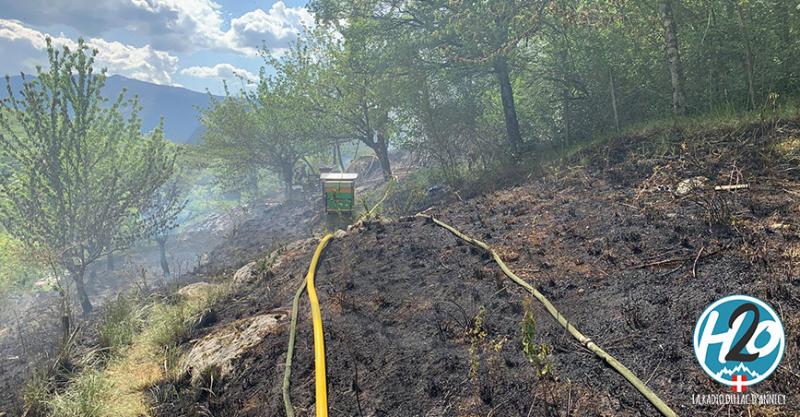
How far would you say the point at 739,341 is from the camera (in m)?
2.58

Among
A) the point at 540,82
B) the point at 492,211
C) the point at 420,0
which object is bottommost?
the point at 492,211

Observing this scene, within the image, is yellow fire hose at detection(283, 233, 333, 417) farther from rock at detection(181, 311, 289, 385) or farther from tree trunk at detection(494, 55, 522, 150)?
tree trunk at detection(494, 55, 522, 150)

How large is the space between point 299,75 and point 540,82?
14050 mm

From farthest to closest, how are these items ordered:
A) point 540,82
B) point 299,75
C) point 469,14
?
point 299,75 → point 540,82 → point 469,14

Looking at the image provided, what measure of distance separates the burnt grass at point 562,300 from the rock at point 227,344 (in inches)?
6.3

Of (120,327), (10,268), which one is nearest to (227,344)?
(120,327)

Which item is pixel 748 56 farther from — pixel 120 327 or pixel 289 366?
pixel 120 327

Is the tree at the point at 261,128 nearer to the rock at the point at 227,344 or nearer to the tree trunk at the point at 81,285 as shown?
the tree trunk at the point at 81,285

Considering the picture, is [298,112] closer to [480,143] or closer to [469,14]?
[480,143]

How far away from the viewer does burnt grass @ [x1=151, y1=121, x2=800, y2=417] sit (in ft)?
8.91

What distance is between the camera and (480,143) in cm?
1431

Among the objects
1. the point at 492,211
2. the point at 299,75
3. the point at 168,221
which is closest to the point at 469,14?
the point at 492,211

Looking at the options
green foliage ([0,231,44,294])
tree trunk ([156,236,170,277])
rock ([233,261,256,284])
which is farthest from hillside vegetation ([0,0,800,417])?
tree trunk ([156,236,170,277])

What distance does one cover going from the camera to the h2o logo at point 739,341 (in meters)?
2.40
